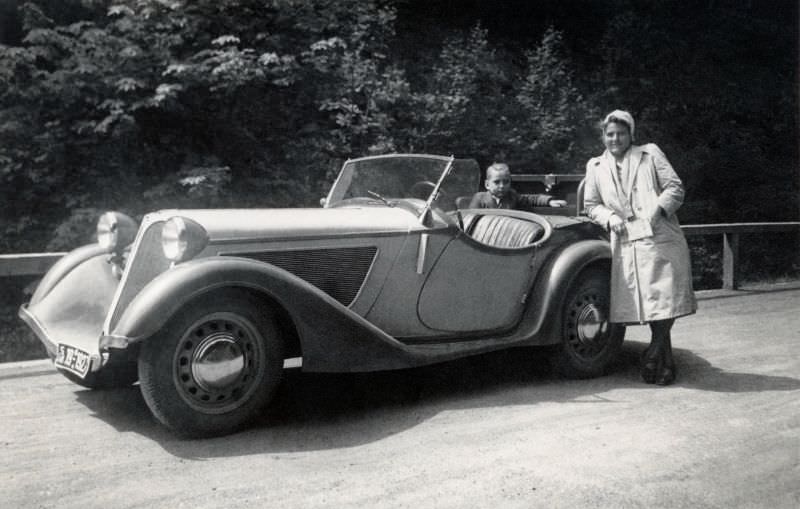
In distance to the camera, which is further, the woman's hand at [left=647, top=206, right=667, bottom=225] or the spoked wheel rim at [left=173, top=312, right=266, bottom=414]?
the woman's hand at [left=647, top=206, right=667, bottom=225]

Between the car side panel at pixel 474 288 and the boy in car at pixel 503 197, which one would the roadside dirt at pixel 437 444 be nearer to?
the car side panel at pixel 474 288

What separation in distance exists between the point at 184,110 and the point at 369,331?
28.3 feet

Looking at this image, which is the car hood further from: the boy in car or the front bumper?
the boy in car

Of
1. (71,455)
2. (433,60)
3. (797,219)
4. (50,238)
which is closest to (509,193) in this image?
(71,455)

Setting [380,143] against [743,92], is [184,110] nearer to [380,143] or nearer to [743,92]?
[380,143]

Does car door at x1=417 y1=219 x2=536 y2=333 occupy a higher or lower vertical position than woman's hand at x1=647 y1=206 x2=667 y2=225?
lower

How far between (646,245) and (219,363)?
9.62 feet

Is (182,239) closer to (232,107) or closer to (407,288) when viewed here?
(407,288)

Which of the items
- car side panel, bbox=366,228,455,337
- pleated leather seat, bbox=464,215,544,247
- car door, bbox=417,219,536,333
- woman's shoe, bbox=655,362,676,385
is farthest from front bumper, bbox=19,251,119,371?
woman's shoe, bbox=655,362,676,385

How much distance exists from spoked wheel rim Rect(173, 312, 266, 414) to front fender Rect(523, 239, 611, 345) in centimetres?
199

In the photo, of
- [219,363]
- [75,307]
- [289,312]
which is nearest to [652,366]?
[289,312]

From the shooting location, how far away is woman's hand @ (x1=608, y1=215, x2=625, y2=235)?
16.9ft

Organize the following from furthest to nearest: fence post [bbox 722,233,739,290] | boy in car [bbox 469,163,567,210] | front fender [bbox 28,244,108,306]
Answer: fence post [bbox 722,233,739,290] < boy in car [bbox 469,163,567,210] < front fender [bbox 28,244,108,306]

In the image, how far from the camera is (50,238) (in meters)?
11.3
